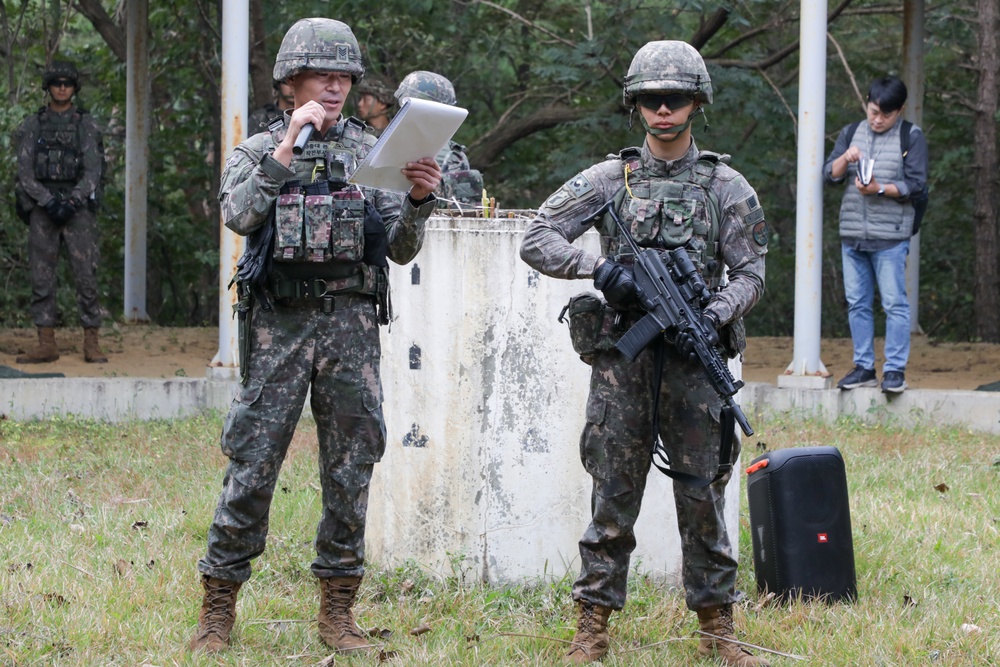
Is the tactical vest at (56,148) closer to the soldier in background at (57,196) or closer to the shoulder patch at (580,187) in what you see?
the soldier in background at (57,196)

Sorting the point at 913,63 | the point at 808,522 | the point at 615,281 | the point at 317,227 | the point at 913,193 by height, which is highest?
the point at 913,63

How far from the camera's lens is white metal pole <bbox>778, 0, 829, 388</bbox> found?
914 cm

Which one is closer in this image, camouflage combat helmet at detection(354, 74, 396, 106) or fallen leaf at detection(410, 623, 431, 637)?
fallen leaf at detection(410, 623, 431, 637)

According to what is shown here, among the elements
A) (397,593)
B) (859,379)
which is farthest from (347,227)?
(859,379)

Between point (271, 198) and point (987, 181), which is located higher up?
point (987, 181)

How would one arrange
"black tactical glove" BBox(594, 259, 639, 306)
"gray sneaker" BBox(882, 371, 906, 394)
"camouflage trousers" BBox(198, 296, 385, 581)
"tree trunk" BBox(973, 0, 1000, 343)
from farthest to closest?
"tree trunk" BBox(973, 0, 1000, 343) → "gray sneaker" BBox(882, 371, 906, 394) → "camouflage trousers" BBox(198, 296, 385, 581) → "black tactical glove" BBox(594, 259, 639, 306)

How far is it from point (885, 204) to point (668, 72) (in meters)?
4.85

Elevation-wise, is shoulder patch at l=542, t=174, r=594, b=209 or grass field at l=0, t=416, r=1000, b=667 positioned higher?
shoulder patch at l=542, t=174, r=594, b=209

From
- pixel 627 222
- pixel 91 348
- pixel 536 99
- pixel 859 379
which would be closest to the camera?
pixel 627 222

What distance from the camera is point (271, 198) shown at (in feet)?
14.0

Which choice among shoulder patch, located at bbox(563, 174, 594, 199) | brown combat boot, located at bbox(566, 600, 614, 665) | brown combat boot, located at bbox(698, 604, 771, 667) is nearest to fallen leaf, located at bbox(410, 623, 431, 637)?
brown combat boot, located at bbox(566, 600, 614, 665)

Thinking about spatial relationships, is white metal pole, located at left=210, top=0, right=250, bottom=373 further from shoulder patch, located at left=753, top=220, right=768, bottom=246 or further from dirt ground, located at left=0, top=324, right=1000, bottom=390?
Result: shoulder patch, located at left=753, top=220, right=768, bottom=246

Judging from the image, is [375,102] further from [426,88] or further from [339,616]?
[339,616]

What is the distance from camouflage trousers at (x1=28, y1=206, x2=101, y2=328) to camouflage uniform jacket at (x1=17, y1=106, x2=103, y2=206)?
188 mm
